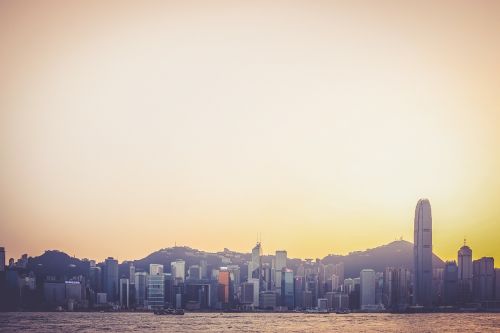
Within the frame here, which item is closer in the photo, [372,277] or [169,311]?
[169,311]

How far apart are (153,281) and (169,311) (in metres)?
24.9

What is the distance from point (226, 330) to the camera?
10181 cm

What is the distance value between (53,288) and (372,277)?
7956 centimetres

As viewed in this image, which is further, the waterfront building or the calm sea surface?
the waterfront building

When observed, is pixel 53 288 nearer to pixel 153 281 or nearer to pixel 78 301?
pixel 78 301

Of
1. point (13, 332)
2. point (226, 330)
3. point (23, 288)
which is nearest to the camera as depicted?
point (13, 332)

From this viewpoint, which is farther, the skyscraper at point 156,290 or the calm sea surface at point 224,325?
the skyscraper at point 156,290

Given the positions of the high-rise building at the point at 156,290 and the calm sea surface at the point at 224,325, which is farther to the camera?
the high-rise building at the point at 156,290

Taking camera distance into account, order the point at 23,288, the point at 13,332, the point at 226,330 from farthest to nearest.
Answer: the point at 23,288 < the point at 226,330 < the point at 13,332

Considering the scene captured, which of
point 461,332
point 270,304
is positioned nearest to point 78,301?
point 270,304

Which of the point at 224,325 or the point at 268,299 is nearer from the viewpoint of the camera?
the point at 224,325

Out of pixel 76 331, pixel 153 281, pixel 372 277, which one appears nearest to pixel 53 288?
pixel 153 281

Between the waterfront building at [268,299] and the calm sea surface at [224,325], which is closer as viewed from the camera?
the calm sea surface at [224,325]

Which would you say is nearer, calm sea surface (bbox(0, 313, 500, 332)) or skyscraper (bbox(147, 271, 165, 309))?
calm sea surface (bbox(0, 313, 500, 332))
